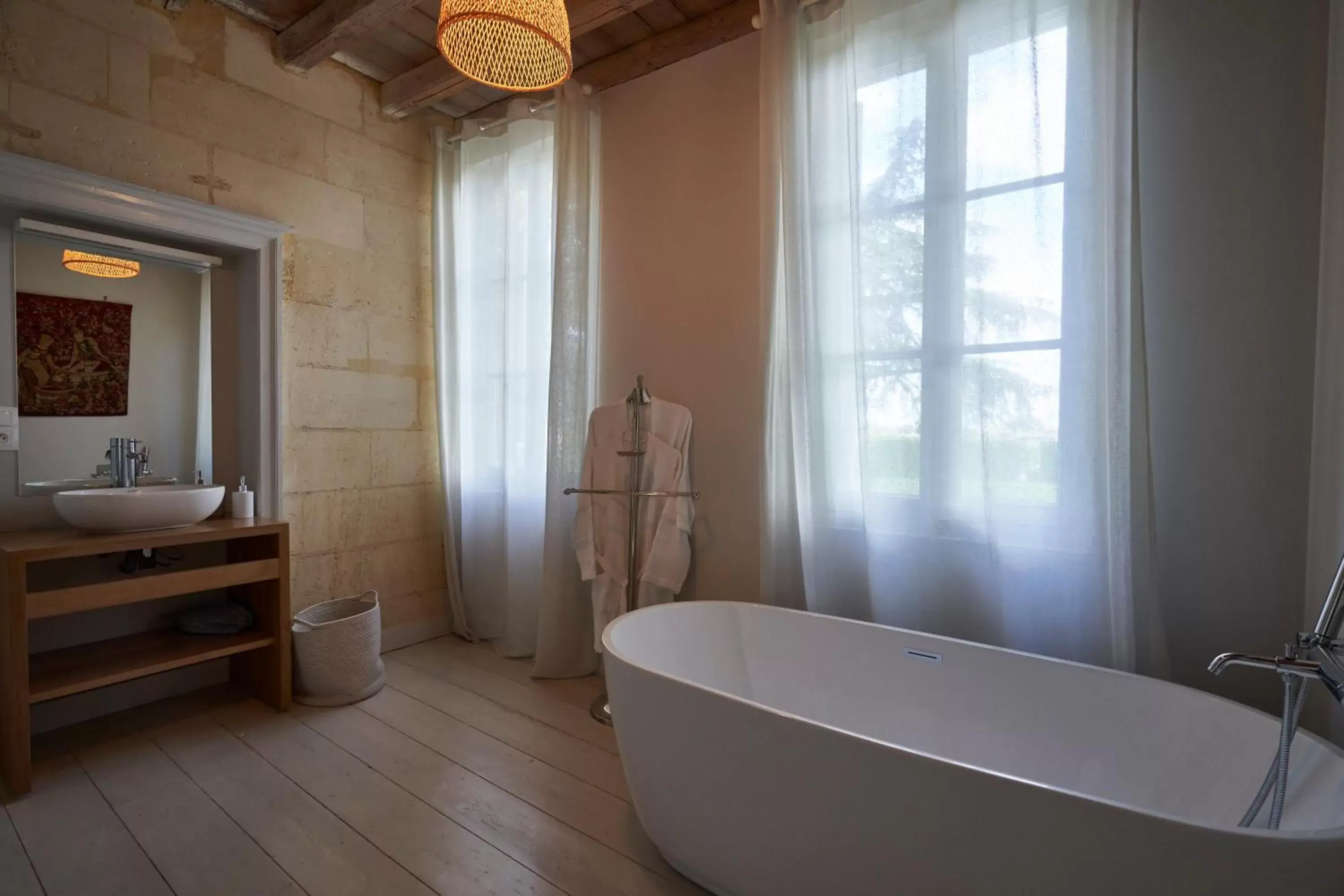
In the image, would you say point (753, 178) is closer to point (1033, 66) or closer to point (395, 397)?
point (1033, 66)

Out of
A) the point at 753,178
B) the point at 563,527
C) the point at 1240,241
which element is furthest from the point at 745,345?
the point at 1240,241

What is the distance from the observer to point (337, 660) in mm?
2510

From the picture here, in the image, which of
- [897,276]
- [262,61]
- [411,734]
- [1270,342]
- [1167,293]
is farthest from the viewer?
[262,61]

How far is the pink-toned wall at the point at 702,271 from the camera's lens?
8.20 feet

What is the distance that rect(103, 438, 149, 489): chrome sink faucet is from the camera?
237 cm

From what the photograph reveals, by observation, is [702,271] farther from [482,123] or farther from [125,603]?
[125,603]

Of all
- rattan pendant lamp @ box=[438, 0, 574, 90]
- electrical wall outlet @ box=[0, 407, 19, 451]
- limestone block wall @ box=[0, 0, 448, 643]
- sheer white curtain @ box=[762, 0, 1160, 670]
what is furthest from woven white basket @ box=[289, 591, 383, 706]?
rattan pendant lamp @ box=[438, 0, 574, 90]

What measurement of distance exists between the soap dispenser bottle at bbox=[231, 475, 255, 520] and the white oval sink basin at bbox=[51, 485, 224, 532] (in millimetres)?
222

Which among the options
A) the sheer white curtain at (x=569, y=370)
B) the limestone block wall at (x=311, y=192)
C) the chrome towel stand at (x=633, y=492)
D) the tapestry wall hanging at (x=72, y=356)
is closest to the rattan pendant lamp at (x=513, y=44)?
the sheer white curtain at (x=569, y=370)

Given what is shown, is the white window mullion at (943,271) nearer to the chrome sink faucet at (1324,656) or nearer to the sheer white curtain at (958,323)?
the sheer white curtain at (958,323)

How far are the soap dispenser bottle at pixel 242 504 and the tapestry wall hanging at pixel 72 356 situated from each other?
486 mm

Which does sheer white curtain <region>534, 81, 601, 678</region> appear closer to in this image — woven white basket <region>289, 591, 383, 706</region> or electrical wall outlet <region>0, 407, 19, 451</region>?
woven white basket <region>289, 591, 383, 706</region>

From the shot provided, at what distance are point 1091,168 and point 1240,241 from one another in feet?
1.36

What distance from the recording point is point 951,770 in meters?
1.12
